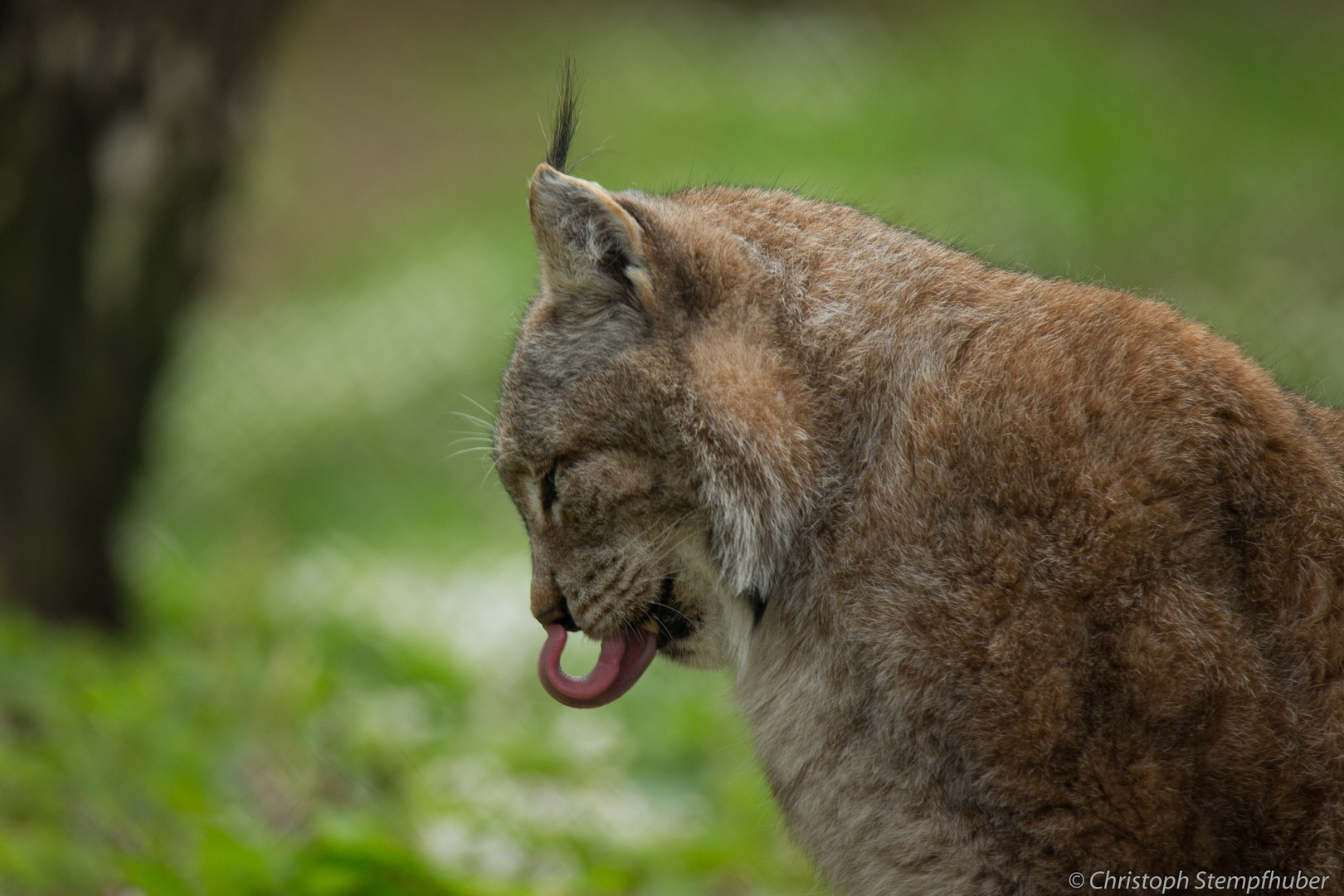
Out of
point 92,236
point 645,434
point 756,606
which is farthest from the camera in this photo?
point 92,236

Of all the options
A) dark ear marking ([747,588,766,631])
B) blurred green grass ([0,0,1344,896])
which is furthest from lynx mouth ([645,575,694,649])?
blurred green grass ([0,0,1344,896])

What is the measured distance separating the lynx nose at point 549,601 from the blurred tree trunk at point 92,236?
3659mm

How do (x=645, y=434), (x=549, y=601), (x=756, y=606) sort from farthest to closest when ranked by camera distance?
(x=549, y=601) < (x=756, y=606) < (x=645, y=434)

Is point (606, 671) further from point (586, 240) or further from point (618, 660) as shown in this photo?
point (586, 240)

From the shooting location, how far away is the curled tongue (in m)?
3.01

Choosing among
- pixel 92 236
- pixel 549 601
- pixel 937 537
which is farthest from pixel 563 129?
pixel 92 236

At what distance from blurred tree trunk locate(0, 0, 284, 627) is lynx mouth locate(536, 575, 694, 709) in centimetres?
376

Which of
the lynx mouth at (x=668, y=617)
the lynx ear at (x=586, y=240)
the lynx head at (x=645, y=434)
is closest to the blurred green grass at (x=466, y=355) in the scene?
the lynx mouth at (x=668, y=617)

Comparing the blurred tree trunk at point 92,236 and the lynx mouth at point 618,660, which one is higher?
the blurred tree trunk at point 92,236

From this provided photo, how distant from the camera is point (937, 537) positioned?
2.59 metres

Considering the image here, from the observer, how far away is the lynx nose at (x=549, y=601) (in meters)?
3.04

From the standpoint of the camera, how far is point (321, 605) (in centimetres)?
696

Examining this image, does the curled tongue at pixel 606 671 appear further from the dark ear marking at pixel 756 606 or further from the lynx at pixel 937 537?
the dark ear marking at pixel 756 606

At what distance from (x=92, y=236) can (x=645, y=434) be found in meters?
3.93
